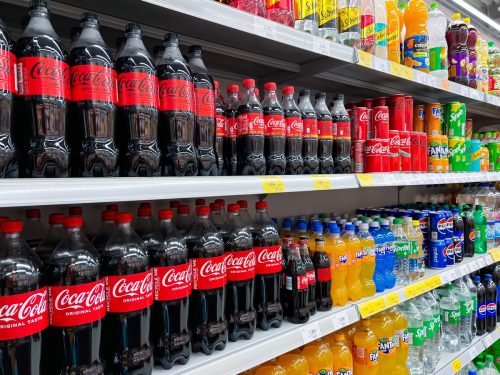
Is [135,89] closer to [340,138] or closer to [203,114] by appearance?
[203,114]

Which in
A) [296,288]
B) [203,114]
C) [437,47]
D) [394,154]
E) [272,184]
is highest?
[437,47]

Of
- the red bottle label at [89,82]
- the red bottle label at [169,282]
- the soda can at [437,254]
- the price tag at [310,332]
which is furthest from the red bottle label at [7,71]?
the soda can at [437,254]

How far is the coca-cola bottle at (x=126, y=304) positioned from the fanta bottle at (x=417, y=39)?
1.69 m

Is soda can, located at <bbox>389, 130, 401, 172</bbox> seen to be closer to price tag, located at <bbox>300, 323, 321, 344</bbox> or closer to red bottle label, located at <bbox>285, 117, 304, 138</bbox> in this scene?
red bottle label, located at <bbox>285, 117, 304, 138</bbox>

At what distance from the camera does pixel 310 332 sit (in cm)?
131

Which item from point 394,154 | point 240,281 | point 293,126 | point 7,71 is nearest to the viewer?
point 7,71

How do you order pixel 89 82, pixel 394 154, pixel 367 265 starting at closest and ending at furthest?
1. pixel 89 82
2. pixel 367 265
3. pixel 394 154

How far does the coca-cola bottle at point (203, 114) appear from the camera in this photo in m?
1.15

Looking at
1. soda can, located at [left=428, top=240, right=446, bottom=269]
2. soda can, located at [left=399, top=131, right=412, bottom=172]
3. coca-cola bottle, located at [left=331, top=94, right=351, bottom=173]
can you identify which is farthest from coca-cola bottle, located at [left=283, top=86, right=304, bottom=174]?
soda can, located at [left=428, top=240, right=446, bottom=269]

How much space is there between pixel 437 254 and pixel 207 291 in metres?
1.51

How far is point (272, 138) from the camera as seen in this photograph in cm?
133

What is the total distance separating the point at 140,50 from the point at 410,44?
153 cm

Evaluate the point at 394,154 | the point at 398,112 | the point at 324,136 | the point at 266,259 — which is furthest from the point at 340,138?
the point at 266,259

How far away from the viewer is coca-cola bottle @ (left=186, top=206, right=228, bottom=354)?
45.0 inches
